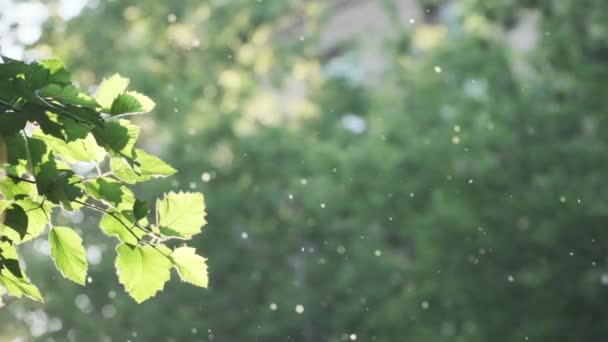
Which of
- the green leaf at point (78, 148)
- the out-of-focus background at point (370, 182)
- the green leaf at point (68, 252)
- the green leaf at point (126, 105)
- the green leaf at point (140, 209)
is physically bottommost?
the out-of-focus background at point (370, 182)

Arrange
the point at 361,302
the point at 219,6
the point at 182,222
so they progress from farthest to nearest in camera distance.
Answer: the point at 219,6, the point at 361,302, the point at 182,222

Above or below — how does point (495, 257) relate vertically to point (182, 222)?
below

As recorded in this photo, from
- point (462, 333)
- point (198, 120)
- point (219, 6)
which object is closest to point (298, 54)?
point (219, 6)

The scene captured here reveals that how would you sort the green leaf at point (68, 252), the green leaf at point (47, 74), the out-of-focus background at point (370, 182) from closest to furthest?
1. the green leaf at point (47, 74)
2. the green leaf at point (68, 252)
3. the out-of-focus background at point (370, 182)

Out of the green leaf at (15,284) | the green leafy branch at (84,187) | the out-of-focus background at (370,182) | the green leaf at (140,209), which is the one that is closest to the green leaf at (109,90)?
the green leafy branch at (84,187)

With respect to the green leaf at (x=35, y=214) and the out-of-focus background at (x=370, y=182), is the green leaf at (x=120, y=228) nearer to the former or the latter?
the green leaf at (x=35, y=214)

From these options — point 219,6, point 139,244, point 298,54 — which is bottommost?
point 298,54

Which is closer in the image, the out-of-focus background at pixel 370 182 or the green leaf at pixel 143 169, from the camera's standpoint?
the green leaf at pixel 143 169

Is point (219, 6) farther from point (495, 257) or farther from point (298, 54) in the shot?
point (495, 257)
